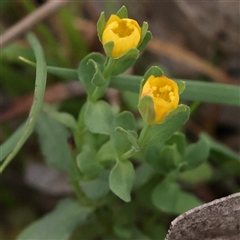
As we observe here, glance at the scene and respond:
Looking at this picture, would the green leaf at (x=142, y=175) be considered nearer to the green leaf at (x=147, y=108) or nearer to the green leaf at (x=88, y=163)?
the green leaf at (x=88, y=163)

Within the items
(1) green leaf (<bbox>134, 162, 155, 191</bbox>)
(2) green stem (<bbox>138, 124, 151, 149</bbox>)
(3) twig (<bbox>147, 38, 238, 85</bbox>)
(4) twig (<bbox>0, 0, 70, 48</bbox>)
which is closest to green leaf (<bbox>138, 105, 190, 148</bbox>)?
(2) green stem (<bbox>138, 124, 151, 149</bbox>)

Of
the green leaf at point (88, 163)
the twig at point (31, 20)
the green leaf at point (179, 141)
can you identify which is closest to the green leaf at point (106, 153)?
the green leaf at point (88, 163)

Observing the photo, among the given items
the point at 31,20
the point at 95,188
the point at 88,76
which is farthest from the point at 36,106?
the point at 31,20

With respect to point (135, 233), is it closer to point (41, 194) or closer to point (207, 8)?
point (41, 194)

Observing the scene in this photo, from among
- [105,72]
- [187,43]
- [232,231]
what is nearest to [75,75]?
[105,72]

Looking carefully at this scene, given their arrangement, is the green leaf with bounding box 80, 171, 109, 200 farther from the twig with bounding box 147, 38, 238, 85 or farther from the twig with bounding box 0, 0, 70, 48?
the twig with bounding box 147, 38, 238, 85

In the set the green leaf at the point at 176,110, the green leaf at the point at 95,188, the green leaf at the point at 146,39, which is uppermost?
the green leaf at the point at 146,39

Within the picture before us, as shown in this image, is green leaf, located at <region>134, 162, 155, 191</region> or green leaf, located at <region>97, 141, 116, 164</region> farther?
green leaf, located at <region>134, 162, 155, 191</region>
